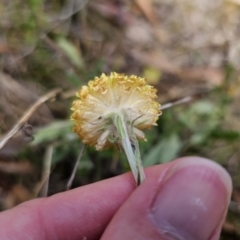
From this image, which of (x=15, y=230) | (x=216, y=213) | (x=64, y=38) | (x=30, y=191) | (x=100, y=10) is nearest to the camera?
(x=216, y=213)

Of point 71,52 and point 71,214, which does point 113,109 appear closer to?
point 71,214

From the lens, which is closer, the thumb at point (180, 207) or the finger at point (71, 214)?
the thumb at point (180, 207)

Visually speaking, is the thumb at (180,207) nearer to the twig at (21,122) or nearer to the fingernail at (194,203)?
the fingernail at (194,203)

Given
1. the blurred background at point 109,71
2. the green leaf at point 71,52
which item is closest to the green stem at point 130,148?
the blurred background at point 109,71

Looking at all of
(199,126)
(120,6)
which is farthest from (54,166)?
(120,6)

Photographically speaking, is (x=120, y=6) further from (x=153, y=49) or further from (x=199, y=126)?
(x=199, y=126)

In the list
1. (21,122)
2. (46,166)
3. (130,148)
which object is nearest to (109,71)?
(46,166)

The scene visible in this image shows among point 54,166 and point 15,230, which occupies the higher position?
point 15,230
